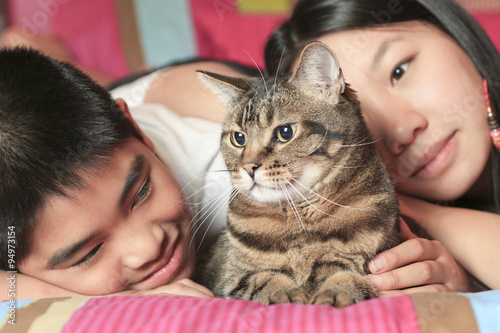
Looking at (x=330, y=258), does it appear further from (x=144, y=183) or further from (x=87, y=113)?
(x=87, y=113)

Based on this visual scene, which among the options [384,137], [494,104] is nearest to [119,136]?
[384,137]

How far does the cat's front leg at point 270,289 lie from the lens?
750 mm

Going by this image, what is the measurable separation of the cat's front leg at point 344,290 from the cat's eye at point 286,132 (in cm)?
26

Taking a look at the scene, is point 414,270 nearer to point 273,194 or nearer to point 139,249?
point 273,194

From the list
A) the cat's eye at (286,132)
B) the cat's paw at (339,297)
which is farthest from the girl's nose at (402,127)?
the cat's paw at (339,297)

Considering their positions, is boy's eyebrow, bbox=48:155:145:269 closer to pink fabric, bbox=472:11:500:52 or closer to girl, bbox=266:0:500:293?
girl, bbox=266:0:500:293

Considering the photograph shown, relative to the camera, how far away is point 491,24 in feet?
6.36

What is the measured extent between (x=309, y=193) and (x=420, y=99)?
0.56m

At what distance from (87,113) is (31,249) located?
0.94 feet

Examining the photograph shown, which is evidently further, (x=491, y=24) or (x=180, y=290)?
(x=491, y=24)

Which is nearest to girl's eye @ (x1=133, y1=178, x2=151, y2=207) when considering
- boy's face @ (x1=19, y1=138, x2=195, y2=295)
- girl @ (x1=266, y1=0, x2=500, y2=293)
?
boy's face @ (x1=19, y1=138, x2=195, y2=295)

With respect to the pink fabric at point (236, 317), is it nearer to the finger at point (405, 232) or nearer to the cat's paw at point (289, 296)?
the cat's paw at point (289, 296)

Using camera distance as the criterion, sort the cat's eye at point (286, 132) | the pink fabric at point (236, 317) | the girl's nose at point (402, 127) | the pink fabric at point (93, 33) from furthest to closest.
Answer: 1. the pink fabric at point (93, 33)
2. the girl's nose at point (402, 127)
3. the cat's eye at point (286, 132)
4. the pink fabric at point (236, 317)

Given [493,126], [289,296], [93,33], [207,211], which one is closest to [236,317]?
[289,296]
